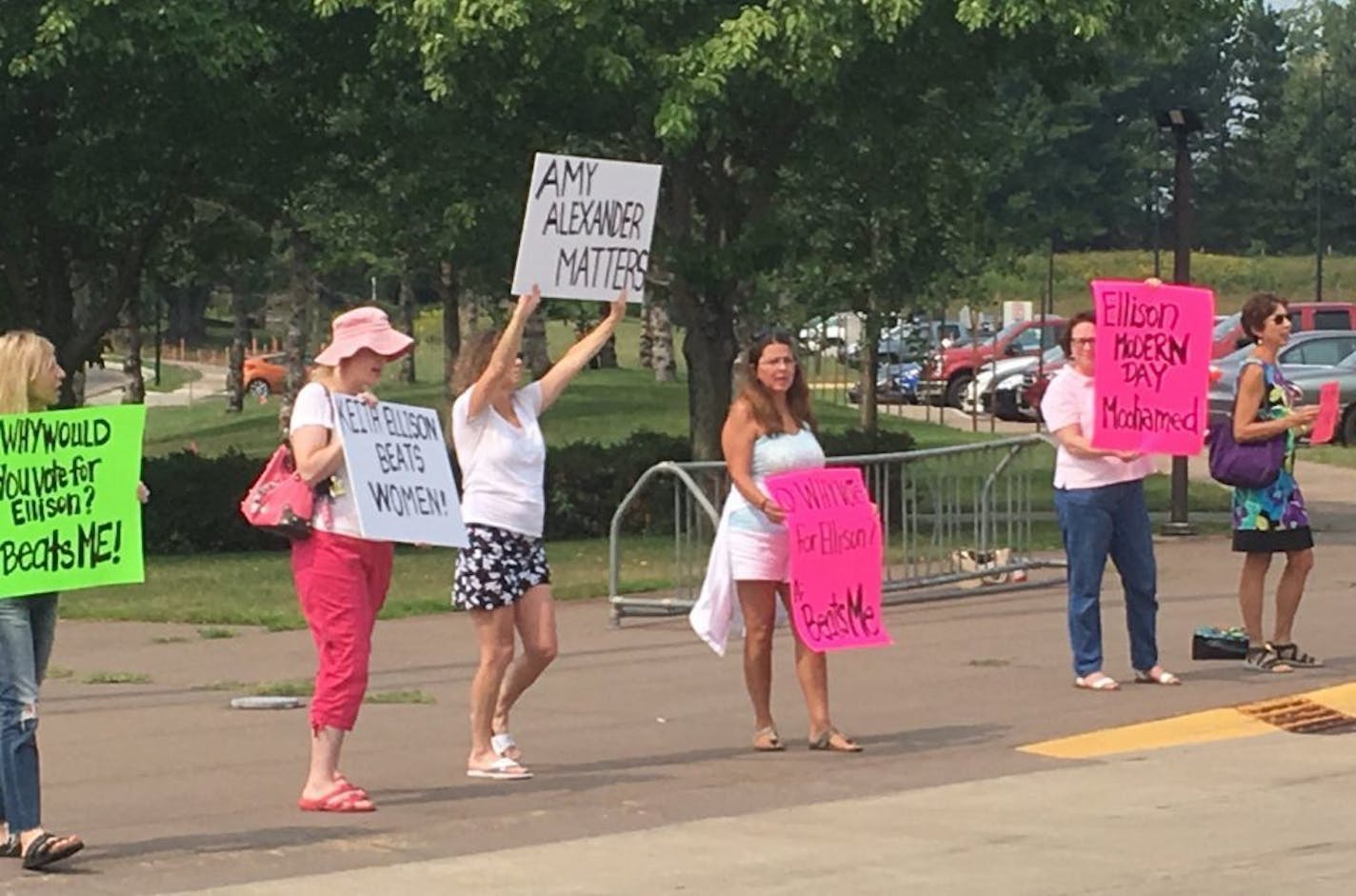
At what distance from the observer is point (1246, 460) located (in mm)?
13492

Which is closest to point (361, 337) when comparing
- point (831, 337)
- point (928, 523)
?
point (928, 523)

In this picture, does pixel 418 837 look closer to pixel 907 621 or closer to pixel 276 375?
pixel 907 621

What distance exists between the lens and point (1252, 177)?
107812 millimetres

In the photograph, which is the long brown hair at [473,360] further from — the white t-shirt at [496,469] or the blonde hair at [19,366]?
the blonde hair at [19,366]

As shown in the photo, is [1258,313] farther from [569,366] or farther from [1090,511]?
[569,366]

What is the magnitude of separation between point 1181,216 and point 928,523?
5142 mm

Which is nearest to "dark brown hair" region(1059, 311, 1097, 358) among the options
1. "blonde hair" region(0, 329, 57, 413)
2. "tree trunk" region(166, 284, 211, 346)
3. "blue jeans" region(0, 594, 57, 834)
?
"blonde hair" region(0, 329, 57, 413)

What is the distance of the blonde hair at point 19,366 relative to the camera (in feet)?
29.5

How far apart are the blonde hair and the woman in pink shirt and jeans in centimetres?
565

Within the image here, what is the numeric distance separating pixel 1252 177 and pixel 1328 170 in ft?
21.1

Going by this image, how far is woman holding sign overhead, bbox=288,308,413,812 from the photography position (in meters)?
9.69

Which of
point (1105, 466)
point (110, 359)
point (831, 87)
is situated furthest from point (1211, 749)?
point (110, 359)

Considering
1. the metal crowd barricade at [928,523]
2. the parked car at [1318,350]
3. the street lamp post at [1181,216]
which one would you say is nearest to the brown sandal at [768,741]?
the metal crowd barricade at [928,523]

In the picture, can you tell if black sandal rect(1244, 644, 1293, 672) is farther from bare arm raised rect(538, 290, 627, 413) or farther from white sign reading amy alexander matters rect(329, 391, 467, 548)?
white sign reading amy alexander matters rect(329, 391, 467, 548)
